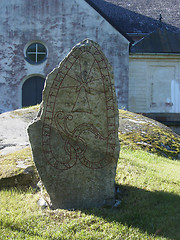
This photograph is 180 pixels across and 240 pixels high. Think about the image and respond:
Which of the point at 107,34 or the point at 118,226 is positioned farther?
the point at 107,34

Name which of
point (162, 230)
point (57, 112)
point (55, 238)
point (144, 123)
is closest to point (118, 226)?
point (162, 230)

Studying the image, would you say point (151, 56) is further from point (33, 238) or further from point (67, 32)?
point (33, 238)

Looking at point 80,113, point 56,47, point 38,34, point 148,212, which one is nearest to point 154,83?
point 56,47

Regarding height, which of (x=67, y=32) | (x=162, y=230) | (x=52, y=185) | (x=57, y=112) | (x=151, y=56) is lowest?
(x=162, y=230)

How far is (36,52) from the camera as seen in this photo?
13492 mm

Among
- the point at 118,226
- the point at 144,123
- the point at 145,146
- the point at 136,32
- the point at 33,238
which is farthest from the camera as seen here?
the point at 136,32

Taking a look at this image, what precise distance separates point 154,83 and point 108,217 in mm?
11916

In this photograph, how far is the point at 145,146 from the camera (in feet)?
Result: 20.7

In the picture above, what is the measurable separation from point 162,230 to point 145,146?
3464mm

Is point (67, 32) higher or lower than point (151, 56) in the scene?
higher

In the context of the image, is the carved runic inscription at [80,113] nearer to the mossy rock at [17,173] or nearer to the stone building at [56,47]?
the mossy rock at [17,173]

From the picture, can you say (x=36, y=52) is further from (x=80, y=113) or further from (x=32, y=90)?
(x=80, y=113)

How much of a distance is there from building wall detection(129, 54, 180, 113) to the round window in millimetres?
3893

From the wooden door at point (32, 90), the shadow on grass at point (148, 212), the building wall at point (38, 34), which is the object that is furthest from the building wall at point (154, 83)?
the shadow on grass at point (148, 212)
